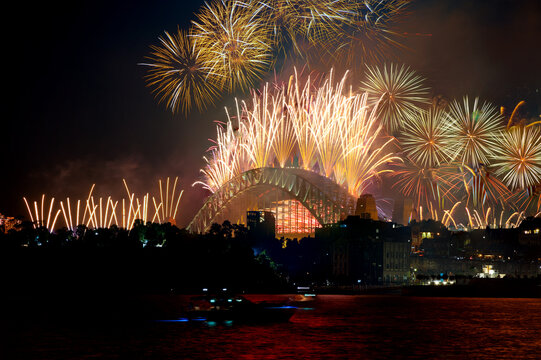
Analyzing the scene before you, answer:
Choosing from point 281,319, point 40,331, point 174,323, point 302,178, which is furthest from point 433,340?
point 302,178

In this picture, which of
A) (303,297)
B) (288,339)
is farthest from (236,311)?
(303,297)

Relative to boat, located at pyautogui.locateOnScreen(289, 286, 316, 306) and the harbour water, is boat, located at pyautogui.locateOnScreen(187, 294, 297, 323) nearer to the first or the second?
the harbour water

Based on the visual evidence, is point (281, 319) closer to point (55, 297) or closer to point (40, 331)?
point (40, 331)

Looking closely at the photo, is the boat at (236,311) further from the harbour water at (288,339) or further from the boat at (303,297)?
the boat at (303,297)

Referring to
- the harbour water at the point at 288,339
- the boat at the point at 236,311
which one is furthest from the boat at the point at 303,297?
the boat at the point at 236,311

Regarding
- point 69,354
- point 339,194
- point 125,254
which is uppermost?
point 339,194
